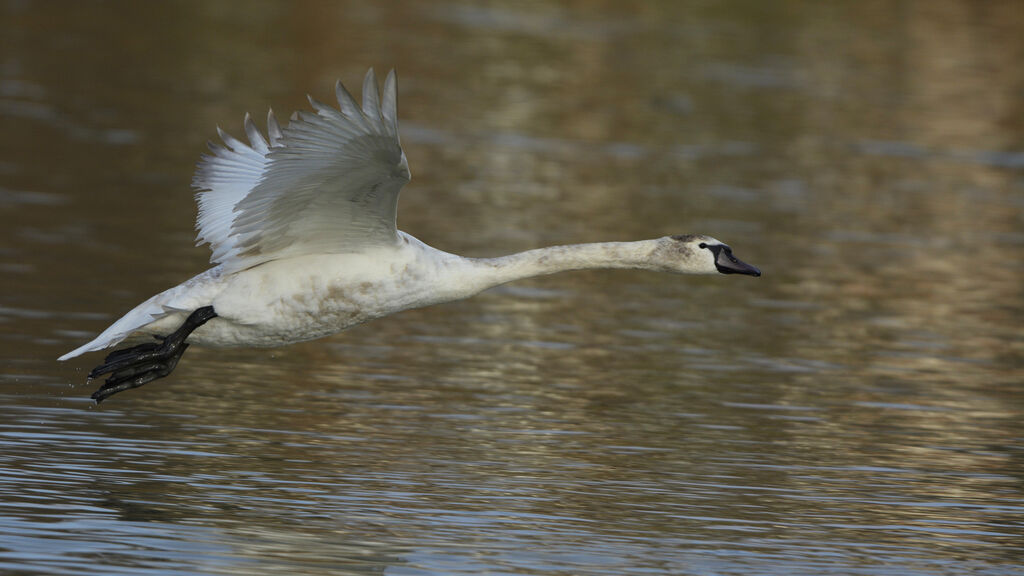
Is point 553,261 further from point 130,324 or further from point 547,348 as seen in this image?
point 547,348

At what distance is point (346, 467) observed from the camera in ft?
32.9

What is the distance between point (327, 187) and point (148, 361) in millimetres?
1445

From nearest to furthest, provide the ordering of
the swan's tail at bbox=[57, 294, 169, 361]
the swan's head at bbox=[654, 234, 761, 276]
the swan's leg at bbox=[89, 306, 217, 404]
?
the swan's tail at bbox=[57, 294, 169, 361], the swan's leg at bbox=[89, 306, 217, 404], the swan's head at bbox=[654, 234, 761, 276]

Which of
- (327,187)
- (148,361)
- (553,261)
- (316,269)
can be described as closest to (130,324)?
(148,361)

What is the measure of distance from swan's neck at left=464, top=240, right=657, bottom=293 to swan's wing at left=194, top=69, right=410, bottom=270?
0.50 metres

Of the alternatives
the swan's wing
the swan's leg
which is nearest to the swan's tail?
the swan's leg

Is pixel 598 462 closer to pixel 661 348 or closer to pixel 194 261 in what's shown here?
pixel 661 348

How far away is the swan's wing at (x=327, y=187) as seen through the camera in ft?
29.2

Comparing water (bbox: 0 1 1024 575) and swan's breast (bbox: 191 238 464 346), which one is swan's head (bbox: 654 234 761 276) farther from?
swan's breast (bbox: 191 238 464 346)

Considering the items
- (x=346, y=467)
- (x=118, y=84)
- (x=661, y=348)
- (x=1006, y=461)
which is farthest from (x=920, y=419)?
(x=118, y=84)

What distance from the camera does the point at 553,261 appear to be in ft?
33.5

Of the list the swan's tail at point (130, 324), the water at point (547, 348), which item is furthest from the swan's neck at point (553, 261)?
the swan's tail at point (130, 324)

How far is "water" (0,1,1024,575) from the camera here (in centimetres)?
893

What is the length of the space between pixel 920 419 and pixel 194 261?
669 cm
